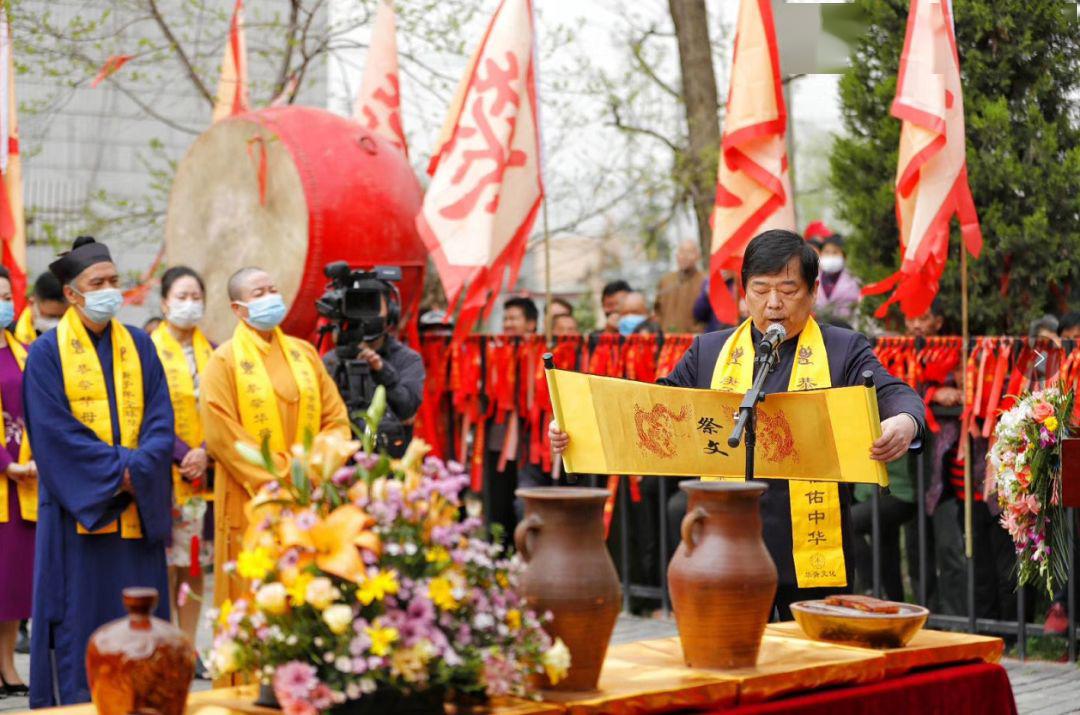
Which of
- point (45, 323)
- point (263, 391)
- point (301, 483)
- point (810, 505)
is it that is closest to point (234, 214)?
point (45, 323)

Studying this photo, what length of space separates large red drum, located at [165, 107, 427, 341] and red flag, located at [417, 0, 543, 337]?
735 millimetres

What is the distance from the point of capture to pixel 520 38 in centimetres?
810

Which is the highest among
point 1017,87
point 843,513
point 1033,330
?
point 1017,87

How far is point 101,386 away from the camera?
5.79m

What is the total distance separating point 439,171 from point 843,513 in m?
4.29

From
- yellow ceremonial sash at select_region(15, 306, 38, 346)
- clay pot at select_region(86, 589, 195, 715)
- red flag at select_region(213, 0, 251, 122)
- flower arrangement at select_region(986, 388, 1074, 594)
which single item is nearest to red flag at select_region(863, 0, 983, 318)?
flower arrangement at select_region(986, 388, 1074, 594)

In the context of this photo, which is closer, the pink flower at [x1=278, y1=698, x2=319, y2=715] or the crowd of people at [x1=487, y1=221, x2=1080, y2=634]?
the pink flower at [x1=278, y1=698, x2=319, y2=715]

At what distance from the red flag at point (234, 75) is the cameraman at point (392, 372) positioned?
2849 millimetres

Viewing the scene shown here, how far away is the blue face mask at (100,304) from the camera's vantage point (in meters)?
5.73

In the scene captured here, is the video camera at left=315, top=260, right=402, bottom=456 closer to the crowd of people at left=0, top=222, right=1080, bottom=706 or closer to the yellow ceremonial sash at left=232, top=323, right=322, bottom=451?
the crowd of people at left=0, top=222, right=1080, bottom=706

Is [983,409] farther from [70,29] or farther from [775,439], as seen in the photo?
[70,29]

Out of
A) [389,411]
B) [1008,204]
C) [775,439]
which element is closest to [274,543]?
[775,439]

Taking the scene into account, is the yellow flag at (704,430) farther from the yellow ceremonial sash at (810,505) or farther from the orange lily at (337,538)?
the orange lily at (337,538)

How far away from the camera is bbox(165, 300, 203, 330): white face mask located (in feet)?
22.6
